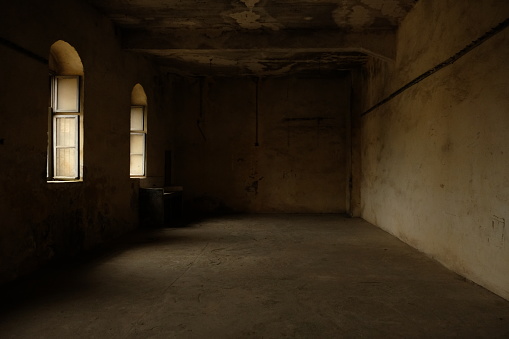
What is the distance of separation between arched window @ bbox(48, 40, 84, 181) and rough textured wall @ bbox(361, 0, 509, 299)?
4.75 metres

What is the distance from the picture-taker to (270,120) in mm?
9336

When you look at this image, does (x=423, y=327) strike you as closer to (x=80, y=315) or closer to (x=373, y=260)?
(x=373, y=260)

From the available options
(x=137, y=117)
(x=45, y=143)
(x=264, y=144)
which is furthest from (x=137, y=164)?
(x=45, y=143)

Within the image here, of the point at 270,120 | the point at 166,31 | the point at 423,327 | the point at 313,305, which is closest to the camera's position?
the point at 423,327

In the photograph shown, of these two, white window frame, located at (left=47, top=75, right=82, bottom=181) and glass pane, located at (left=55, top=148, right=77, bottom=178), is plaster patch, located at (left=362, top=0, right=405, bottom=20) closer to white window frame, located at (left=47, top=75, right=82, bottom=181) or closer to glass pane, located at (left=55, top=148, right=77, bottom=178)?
white window frame, located at (left=47, top=75, right=82, bottom=181)

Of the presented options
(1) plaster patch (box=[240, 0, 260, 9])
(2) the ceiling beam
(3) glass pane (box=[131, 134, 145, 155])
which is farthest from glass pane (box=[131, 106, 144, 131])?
(1) plaster patch (box=[240, 0, 260, 9])

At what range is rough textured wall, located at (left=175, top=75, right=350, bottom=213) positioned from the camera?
919 cm

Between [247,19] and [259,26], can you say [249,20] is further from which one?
[259,26]

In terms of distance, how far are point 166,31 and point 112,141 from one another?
2183 millimetres

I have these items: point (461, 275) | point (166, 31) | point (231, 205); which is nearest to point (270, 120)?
point (231, 205)

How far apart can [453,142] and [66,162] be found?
5008mm

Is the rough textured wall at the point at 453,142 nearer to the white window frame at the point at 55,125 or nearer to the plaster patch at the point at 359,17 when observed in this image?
the plaster patch at the point at 359,17

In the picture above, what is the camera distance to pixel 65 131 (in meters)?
5.00

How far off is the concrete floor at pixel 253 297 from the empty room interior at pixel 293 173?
24 mm
